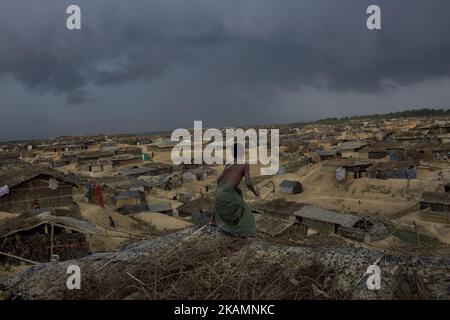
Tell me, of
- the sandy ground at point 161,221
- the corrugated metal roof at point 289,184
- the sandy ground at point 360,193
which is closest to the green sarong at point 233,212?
the sandy ground at point 161,221

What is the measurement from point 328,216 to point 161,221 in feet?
34.0

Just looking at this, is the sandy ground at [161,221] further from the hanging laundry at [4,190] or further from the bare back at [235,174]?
the bare back at [235,174]

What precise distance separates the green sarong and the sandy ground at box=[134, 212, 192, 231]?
15.2 m

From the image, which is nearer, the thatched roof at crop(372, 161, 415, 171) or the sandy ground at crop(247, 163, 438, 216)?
the sandy ground at crop(247, 163, 438, 216)

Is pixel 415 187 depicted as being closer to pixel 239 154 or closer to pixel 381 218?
pixel 381 218

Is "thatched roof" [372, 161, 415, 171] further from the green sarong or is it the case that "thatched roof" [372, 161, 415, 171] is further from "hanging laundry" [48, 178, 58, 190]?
the green sarong

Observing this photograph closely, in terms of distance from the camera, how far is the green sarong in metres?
6.24

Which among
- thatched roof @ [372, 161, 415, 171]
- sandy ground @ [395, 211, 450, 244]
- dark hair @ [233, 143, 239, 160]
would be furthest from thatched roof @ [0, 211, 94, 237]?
thatched roof @ [372, 161, 415, 171]

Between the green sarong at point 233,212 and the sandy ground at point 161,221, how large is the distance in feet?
50.0

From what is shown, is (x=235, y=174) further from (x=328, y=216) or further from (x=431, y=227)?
(x=431, y=227)

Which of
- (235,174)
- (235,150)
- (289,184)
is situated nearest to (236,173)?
(235,174)
